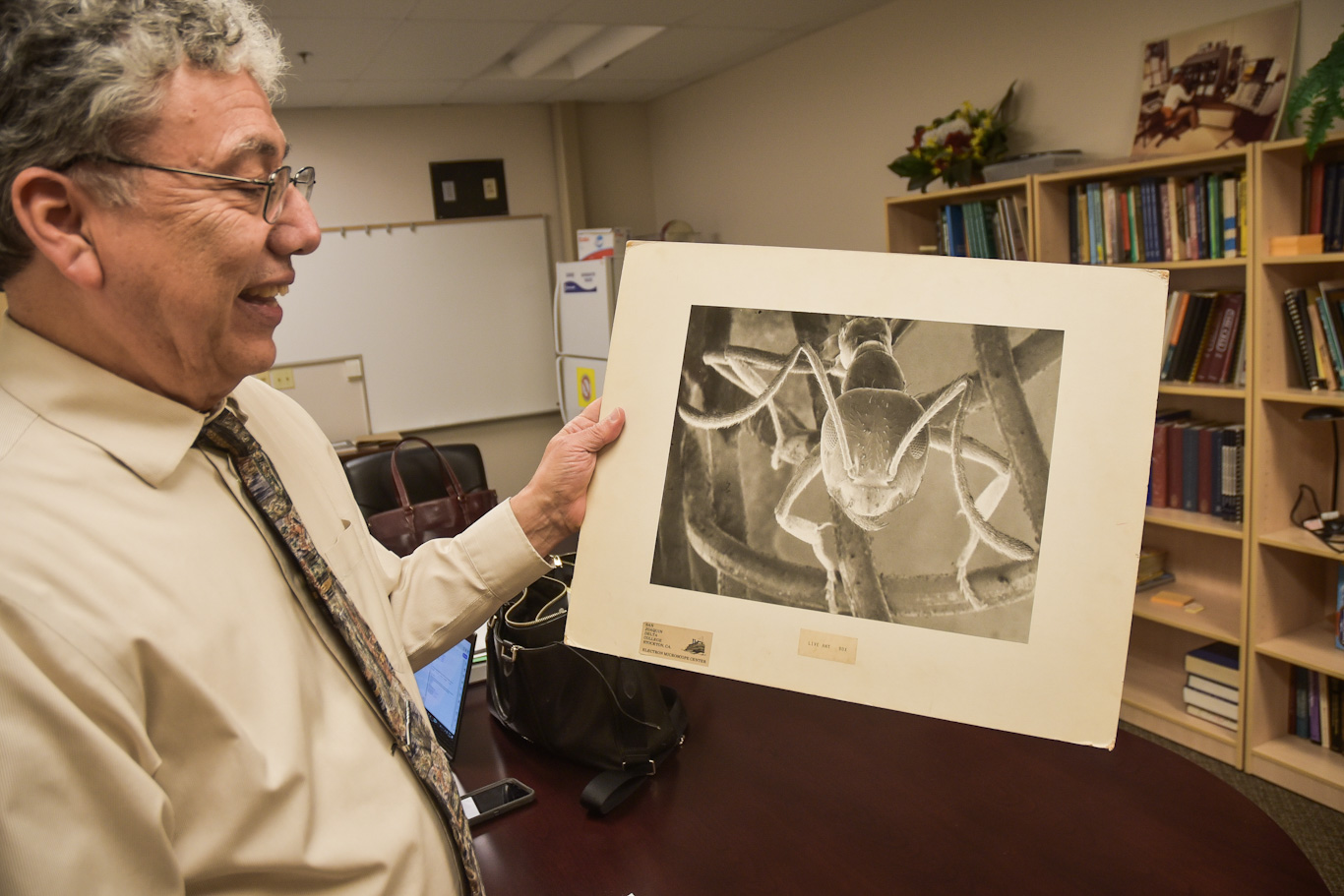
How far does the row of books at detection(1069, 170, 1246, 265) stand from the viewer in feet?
8.42

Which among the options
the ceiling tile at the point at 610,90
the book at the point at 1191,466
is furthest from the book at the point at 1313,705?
the ceiling tile at the point at 610,90

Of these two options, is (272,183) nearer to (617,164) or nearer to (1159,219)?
(1159,219)

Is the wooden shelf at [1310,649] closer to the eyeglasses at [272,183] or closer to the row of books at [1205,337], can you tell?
the row of books at [1205,337]

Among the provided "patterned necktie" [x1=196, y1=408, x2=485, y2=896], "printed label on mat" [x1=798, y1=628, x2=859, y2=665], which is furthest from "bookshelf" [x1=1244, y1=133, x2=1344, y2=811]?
"patterned necktie" [x1=196, y1=408, x2=485, y2=896]

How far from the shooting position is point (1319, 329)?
244 cm

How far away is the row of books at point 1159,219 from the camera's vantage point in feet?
8.42

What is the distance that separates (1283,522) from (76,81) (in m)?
3.08


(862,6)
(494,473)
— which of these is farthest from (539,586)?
(494,473)

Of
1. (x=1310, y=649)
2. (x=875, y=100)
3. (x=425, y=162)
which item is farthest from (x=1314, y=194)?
(x=425, y=162)

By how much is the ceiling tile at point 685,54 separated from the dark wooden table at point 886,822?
12.4ft

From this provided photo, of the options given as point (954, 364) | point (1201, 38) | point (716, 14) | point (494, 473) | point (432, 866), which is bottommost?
point (494, 473)

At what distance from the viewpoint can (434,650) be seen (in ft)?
3.74

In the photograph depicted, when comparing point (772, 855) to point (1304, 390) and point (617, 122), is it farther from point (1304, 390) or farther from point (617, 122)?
point (617, 122)

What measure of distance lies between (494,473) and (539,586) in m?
4.61
